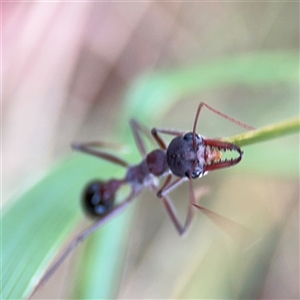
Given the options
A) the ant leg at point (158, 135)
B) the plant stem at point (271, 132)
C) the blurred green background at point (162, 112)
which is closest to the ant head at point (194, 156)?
the ant leg at point (158, 135)

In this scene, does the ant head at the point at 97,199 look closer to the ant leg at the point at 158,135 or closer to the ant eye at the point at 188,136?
the ant leg at the point at 158,135

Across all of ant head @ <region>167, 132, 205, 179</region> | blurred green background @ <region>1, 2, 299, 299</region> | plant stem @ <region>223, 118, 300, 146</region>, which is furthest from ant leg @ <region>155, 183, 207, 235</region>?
plant stem @ <region>223, 118, 300, 146</region>

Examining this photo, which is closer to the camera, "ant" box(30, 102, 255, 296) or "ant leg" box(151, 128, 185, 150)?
"ant" box(30, 102, 255, 296)

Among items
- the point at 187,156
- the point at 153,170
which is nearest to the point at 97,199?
the point at 153,170

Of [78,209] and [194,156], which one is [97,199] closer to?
[78,209]

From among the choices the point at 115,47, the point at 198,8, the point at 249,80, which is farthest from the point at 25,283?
the point at 198,8

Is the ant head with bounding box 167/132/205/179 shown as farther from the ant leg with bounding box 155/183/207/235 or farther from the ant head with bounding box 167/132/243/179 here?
the ant leg with bounding box 155/183/207/235

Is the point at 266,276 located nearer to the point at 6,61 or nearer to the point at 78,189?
the point at 78,189
